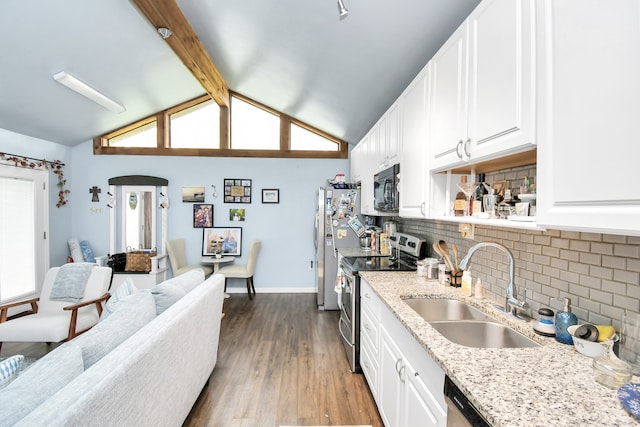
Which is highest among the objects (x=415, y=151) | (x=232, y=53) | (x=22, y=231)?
(x=232, y=53)

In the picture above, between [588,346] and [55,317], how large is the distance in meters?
3.54

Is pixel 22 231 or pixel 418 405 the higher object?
pixel 22 231

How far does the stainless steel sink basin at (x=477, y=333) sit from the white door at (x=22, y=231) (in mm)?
4965

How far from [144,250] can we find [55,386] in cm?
422

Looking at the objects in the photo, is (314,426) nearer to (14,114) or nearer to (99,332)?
(99,332)

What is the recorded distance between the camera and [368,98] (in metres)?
3.08

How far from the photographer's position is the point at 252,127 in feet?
16.2

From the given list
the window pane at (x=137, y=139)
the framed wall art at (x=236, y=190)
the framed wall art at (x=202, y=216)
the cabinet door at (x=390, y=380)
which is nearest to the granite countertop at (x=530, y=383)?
the cabinet door at (x=390, y=380)

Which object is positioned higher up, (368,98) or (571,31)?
(368,98)

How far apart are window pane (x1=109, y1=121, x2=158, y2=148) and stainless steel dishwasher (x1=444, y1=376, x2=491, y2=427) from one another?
528 centimetres

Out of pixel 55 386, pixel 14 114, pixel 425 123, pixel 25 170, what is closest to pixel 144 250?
pixel 25 170

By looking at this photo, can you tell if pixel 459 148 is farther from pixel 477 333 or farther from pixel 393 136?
pixel 393 136

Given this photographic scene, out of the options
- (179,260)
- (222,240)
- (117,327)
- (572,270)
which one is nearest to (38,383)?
(117,327)

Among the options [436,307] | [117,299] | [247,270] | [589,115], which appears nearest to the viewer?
[589,115]
